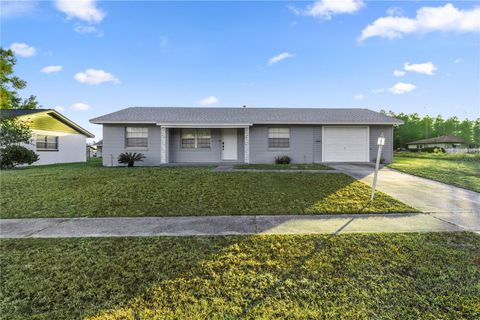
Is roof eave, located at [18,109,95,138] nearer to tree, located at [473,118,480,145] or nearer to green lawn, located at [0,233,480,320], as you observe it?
green lawn, located at [0,233,480,320]

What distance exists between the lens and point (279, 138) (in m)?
14.8

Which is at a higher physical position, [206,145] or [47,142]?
[47,142]

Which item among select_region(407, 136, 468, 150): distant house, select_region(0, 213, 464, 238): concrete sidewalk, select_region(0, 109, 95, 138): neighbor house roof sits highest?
select_region(0, 109, 95, 138): neighbor house roof

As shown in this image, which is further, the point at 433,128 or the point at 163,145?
the point at 433,128

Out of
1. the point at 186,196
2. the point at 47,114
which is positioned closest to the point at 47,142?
the point at 47,114

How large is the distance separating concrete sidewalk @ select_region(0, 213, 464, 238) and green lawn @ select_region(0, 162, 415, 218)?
374mm

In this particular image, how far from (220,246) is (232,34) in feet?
49.8

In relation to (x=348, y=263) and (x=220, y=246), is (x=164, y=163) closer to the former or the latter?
(x=220, y=246)

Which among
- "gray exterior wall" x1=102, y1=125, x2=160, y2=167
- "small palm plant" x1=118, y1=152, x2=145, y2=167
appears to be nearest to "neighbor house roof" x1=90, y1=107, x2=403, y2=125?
"gray exterior wall" x1=102, y1=125, x2=160, y2=167

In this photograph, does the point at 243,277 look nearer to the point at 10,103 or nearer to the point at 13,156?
the point at 13,156

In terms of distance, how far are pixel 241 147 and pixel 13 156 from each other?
48.3 feet

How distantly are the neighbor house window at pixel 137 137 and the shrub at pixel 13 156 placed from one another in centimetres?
722

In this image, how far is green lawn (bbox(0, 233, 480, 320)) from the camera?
7.43 ft

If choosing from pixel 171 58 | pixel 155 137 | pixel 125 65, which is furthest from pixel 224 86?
pixel 155 137
